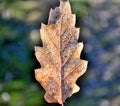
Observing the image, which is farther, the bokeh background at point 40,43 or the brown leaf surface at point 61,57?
the bokeh background at point 40,43

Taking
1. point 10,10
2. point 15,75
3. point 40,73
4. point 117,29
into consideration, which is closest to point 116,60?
point 117,29

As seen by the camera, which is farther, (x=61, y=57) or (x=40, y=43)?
(x=40, y=43)

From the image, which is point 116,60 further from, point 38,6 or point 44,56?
point 44,56

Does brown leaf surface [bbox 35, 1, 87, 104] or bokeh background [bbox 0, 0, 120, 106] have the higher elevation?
brown leaf surface [bbox 35, 1, 87, 104]

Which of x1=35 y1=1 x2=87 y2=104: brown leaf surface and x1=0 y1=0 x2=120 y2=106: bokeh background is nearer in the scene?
x1=35 y1=1 x2=87 y2=104: brown leaf surface

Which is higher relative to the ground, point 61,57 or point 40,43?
point 61,57
